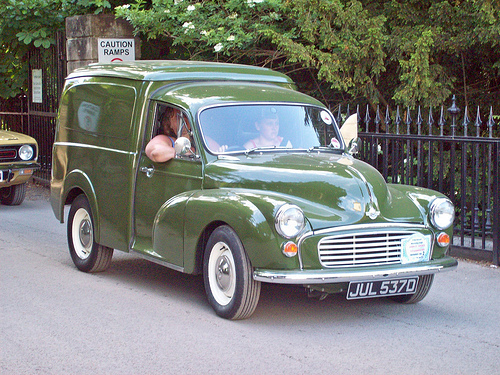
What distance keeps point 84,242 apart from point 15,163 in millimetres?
5453

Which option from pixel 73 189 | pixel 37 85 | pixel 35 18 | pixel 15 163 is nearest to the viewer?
pixel 73 189

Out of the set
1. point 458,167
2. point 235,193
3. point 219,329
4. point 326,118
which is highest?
point 326,118

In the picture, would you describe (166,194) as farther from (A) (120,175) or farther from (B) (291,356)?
(B) (291,356)

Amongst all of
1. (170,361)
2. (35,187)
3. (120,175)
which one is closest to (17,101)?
(35,187)

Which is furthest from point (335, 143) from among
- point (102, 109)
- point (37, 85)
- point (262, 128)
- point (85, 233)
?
point (37, 85)

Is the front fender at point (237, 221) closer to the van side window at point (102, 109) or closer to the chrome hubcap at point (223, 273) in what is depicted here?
the chrome hubcap at point (223, 273)

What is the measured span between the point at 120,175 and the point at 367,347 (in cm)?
308

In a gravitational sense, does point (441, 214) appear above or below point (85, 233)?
above

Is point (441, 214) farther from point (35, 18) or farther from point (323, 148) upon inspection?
point (35, 18)

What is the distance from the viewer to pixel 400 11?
10.9 meters

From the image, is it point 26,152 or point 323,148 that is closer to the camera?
point 323,148

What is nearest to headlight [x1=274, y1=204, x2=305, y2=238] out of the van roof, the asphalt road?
the asphalt road

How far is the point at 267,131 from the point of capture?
694 centimetres

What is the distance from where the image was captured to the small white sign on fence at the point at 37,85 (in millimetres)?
16000
